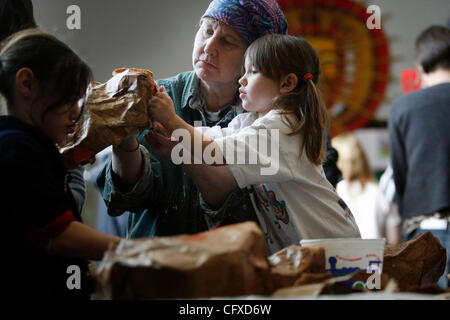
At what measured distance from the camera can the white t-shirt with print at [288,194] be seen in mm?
1214

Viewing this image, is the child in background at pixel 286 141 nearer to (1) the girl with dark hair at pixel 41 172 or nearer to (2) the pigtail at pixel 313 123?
(2) the pigtail at pixel 313 123

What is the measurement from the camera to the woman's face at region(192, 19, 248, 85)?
133 centimetres

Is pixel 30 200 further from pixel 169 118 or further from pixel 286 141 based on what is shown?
pixel 286 141

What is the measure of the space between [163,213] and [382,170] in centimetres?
294

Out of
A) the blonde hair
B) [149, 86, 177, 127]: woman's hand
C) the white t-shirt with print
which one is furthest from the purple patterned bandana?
the blonde hair

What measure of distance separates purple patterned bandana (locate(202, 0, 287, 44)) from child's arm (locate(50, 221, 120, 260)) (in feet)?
2.46

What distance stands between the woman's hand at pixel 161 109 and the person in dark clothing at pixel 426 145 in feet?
4.33

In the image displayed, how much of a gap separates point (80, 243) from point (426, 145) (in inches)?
64.9

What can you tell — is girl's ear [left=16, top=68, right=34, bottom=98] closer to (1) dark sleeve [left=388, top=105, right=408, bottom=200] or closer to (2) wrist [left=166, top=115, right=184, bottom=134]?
(2) wrist [left=166, top=115, right=184, bottom=134]

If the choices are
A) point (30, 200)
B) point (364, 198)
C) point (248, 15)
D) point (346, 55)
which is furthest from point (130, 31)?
point (346, 55)

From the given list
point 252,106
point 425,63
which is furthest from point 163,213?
point 425,63

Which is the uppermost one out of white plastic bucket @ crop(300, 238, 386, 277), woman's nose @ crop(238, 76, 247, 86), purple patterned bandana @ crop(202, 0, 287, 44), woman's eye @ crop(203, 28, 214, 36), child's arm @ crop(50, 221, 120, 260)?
purple patterned bandana @ crop(202, 0, 287, 44)

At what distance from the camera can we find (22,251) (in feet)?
2.67

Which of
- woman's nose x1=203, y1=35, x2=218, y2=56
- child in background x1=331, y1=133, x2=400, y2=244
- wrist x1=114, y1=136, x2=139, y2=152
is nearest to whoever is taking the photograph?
wrist x1=114, y1=136, x2=139, y2=152
